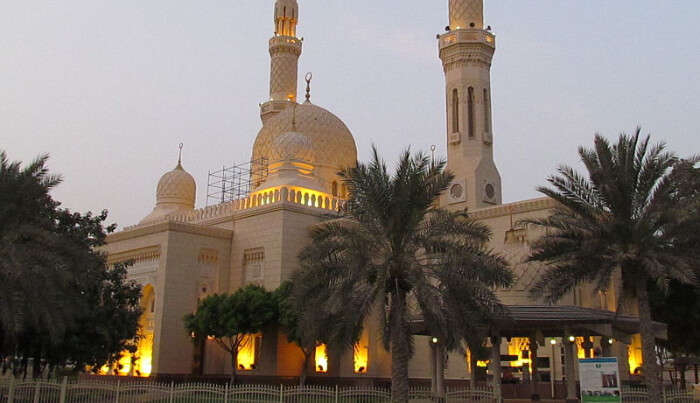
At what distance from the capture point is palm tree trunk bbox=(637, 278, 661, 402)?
15.3 meters

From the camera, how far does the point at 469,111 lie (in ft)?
99.2

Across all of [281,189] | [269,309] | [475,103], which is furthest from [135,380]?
[475,103]

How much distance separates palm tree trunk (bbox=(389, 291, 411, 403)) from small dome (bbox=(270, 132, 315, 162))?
52.7 ft

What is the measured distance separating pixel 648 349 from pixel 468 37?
718 inches

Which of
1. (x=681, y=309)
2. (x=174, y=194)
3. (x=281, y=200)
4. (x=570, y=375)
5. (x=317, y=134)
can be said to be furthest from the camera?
(x=174, y=194)

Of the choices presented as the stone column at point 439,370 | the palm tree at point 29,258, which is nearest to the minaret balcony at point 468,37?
the stone column at point 439,370

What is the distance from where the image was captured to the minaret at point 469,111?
96.5 ft

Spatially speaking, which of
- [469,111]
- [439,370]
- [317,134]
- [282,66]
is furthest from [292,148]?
[439,370]

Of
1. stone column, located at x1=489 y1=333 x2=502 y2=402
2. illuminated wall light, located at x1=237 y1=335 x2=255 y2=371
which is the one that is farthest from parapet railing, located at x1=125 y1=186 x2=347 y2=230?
stone column, located at x1=489 y1=333 x2=502 y2=402

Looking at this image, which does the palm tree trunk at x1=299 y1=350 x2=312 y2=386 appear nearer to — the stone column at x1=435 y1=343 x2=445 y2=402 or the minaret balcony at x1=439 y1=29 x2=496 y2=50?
the stone column at x1=435 y1=343 x2=445 y2=402

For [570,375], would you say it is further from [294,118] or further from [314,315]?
[294,118]

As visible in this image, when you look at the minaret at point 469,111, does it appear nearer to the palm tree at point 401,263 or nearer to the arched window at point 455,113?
the arched window at point 455,113

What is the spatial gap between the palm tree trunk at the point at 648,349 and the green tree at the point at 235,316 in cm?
1255

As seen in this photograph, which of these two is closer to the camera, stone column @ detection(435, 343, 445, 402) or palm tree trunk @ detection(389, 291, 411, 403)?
palm tree trunk @ detection(389, 291, 411, 403)
